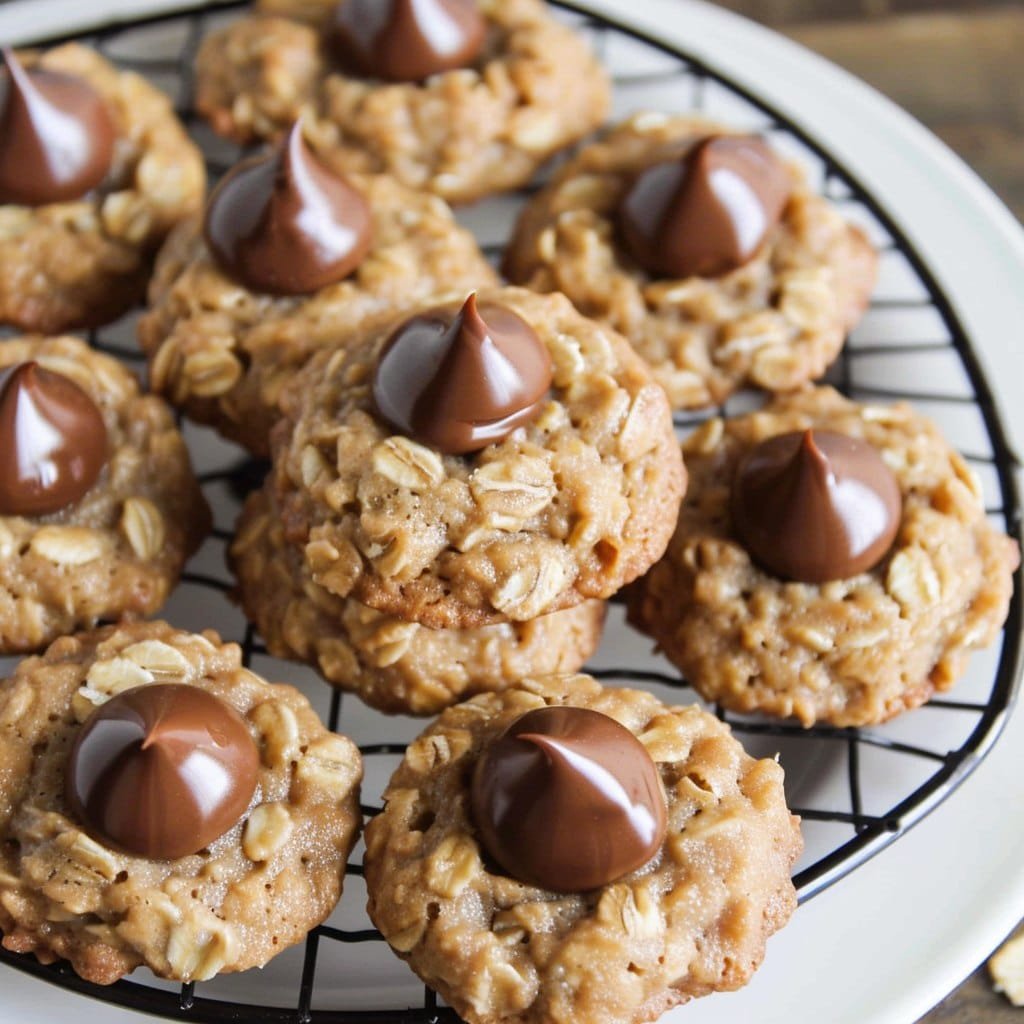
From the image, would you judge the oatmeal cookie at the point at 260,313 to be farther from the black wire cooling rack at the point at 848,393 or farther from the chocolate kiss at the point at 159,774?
the chocolate kiss at the point at 159,774

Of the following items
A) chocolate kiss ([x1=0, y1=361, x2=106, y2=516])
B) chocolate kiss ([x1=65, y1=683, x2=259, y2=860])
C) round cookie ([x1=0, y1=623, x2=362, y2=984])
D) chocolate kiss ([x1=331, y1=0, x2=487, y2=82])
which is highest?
chocolate kiss ([x1=331, y1=0, x2=487, y2=82])

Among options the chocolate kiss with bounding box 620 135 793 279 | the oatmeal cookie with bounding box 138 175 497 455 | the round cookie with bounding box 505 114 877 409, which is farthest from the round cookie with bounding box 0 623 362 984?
the chocolate kiss with bounding box 620 135 793 279

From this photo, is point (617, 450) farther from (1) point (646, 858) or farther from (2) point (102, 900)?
(2) point (102, 900)

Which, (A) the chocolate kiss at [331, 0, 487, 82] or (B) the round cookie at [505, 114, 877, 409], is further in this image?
(A) the chocolate kiss at [331, 0, 487, 82]

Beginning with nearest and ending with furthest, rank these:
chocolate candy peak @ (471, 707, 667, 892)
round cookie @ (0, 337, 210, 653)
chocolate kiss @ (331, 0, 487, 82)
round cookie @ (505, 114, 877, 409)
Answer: chocolate candy peak @ (471, 707, 667, 892), round cookie @ (0, 337, 210, 653), round cookie @ (505, 114, 877, 409), chocolate kiss @ (331, 0, 487, 82)

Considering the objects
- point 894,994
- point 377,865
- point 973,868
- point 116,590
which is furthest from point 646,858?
point 116,590

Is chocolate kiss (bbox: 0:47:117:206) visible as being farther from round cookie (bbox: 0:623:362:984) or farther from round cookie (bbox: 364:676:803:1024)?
round cookie (bbox: 364:676:803:1024)

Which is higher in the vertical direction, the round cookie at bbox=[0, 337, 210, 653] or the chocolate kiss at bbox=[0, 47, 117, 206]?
the chocolate kiss at bbox=[0, 47, 117, 206]
